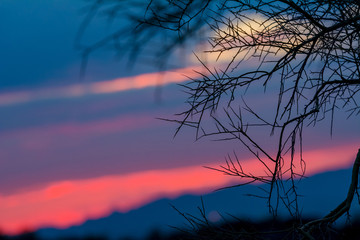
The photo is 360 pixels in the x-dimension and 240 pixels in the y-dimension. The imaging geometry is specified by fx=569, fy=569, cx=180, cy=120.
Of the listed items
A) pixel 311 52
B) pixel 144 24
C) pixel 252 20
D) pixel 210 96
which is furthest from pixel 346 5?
pixel 144 24

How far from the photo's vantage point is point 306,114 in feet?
16.4

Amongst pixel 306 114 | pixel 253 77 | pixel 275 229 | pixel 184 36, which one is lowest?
pixel 275 229

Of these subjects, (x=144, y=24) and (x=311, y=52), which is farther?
(x=311, y=52)

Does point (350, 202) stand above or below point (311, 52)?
below

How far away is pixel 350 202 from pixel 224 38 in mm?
1808

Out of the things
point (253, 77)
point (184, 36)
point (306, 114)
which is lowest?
point (306, 114)

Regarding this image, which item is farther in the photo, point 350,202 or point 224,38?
point 224,38

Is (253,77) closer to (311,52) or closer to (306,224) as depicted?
(311,52)

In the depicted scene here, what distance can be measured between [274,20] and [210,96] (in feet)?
2.92

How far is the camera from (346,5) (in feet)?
16.8

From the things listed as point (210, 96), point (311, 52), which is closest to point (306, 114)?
point (311, 52)

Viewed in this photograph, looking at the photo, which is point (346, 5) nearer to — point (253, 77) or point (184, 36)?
point (253, 77)

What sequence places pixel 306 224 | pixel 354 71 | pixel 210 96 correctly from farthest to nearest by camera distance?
pixel 354 71 → pixel 210 96 → pixel 306 224

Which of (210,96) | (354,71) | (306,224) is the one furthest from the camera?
(354,71)
